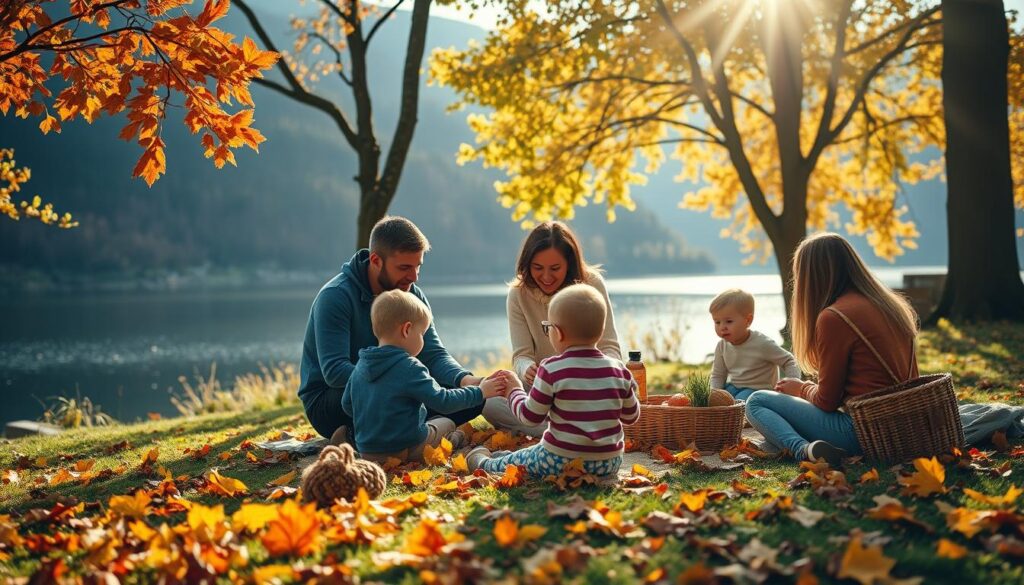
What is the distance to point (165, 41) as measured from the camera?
425 centimetres

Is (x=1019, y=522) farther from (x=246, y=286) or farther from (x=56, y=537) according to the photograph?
(x=246, y=286)

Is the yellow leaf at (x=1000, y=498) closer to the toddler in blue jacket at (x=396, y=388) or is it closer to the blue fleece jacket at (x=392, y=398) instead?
the toddler in blue jacket at (x=396, y=388)

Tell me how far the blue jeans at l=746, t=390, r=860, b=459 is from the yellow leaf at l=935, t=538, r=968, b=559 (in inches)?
72.7

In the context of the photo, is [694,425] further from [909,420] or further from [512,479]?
[512,479]

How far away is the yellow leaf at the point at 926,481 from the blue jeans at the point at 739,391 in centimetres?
255

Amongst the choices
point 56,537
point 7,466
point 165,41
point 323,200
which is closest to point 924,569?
point 56,537

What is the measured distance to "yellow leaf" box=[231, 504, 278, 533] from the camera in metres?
2.96

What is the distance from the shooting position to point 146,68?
4.32 metres

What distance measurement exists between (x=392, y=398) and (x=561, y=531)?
6.18ft

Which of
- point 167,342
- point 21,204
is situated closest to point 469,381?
point 21,204

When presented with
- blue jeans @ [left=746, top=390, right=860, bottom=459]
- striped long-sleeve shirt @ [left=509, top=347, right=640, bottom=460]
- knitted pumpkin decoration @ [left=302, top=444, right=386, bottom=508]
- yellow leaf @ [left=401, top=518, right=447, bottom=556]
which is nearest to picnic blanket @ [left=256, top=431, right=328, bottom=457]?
knitted pumpkin decoration @ [left=302, top=444, right=386, bottom=508]

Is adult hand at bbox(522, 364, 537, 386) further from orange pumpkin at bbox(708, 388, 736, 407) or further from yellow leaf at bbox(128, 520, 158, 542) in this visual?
yellow leaf at bbox(128, 520, 158, 542)

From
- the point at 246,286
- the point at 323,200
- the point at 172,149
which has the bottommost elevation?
the point at 246,286

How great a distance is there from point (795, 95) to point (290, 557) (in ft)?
45.5
